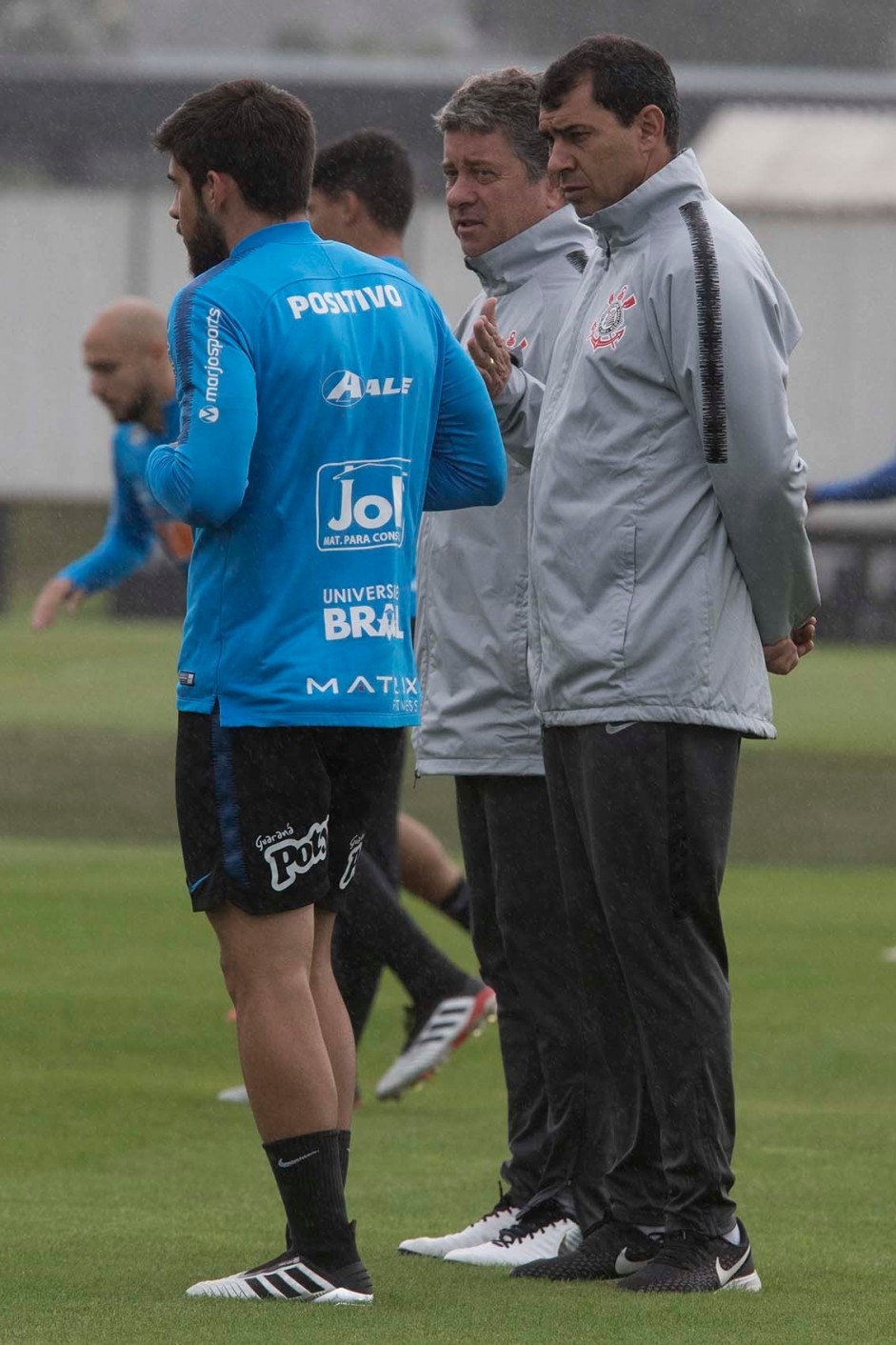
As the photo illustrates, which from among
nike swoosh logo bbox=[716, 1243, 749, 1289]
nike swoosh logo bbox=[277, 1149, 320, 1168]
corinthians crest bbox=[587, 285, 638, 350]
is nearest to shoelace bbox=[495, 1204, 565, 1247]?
nike swoosh logo bbox=[716, 1243, 749, 1289]

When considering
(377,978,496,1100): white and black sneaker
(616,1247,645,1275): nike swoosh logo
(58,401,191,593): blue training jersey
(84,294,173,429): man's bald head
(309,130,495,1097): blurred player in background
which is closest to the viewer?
(616,1247,645,1275): nike swoosh logo

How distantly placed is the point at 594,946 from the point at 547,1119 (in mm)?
468

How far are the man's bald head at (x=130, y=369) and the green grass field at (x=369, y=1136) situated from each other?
1.69m

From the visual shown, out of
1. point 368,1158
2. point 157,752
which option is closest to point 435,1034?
point 368,1158

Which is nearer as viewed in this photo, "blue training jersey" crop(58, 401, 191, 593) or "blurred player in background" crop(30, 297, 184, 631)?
"blurred player in background" crop(30, 297, 184, 631)

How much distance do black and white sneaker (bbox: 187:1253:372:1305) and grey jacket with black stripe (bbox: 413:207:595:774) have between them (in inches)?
36.1

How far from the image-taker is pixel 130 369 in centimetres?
650

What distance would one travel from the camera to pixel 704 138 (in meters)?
19.8

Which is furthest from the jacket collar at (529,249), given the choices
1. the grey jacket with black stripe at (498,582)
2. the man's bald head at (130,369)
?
the man's bald head at (130,369)

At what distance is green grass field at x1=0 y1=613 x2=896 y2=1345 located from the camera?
11.1 ft

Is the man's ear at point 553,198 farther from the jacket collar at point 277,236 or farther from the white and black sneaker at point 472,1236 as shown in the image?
the white and black sneaker at point 472,1236

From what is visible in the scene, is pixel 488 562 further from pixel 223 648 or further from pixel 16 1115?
pixel 16 1115

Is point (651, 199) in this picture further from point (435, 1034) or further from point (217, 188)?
point (435, 1034)

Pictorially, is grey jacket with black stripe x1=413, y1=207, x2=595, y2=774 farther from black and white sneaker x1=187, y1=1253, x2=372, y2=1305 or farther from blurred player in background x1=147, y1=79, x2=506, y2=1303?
black and white sneaker x1=187, y1=1253, x2=372, y2=1305
